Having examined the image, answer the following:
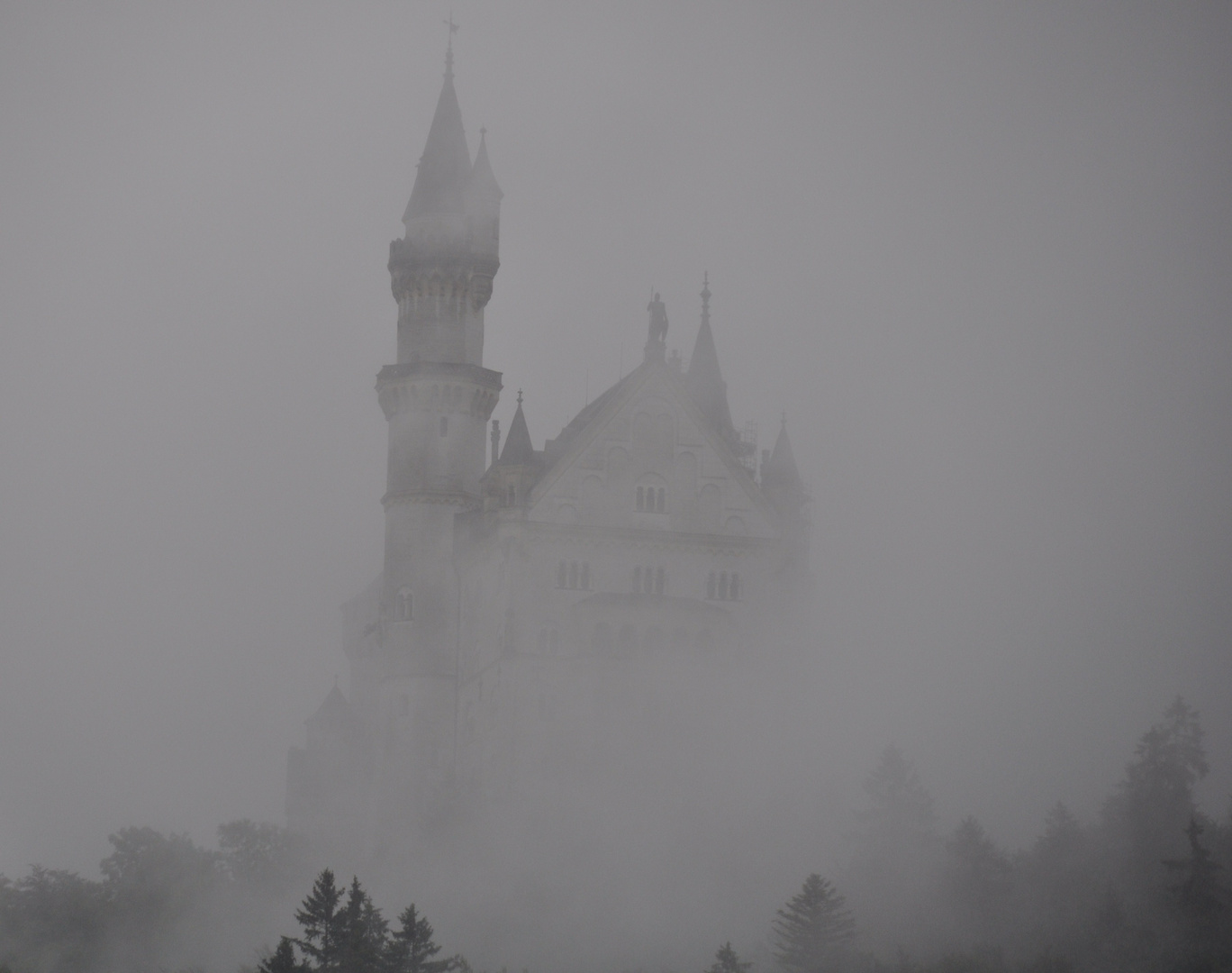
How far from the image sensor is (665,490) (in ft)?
347

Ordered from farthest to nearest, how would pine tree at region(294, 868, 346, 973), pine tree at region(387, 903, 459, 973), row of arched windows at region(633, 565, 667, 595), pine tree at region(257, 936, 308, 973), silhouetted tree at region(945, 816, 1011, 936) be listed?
row of arched windows at region(633, 565, 667, 595), silhouetted tree at region(945, 816, 1011, 936), pine tree at region(387, 903, 459, 973), pine tree at region(294, 868, 346, 973), pine tree at region(257, 936, 308, 973)

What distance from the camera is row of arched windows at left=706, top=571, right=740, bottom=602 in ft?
348

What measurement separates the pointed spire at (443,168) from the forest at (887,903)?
32.2 m

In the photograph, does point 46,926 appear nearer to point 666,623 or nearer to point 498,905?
point 498,905

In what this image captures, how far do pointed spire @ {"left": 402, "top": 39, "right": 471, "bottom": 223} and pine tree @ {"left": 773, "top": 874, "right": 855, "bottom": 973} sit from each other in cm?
4470

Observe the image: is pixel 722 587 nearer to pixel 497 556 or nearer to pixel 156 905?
pixel 497 556

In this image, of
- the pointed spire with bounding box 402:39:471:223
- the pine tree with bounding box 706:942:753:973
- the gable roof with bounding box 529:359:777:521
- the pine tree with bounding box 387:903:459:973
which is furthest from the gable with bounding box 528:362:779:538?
the pine tree with bounding box 387:903:459:973

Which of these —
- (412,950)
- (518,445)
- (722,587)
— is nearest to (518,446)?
(518,445)

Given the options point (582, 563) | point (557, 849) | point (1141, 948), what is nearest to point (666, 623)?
point (582, 563)

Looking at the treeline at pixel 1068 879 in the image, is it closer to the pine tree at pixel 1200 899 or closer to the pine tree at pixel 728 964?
the pine tree at pixel 1200 899

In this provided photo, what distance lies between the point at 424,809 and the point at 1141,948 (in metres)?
35.7

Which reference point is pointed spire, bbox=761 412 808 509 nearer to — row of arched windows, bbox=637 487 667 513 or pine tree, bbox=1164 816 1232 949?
row of arched windows, bbox=637 487 667 513

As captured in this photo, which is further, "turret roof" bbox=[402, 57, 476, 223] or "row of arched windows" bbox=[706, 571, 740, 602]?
"turret roof" bbox=[402, 57, 476, 223]

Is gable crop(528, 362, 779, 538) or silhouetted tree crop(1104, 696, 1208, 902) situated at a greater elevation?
gable crop(528, 362, 779, 538)
